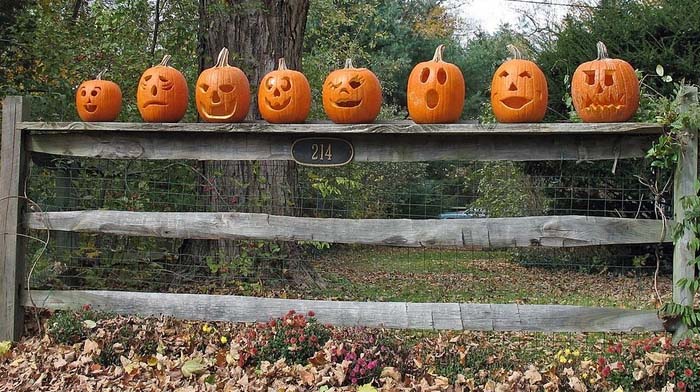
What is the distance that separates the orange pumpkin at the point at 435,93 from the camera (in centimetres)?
432

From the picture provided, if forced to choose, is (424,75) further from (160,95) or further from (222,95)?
(160,95)

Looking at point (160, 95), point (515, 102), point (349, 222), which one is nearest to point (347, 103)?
point (349, 222)

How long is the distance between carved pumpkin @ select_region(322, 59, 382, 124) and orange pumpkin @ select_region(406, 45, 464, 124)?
0.86 ft

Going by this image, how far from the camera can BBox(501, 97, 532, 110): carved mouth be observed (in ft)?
14.0

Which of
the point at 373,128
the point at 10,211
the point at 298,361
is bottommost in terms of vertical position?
the point at 298,361

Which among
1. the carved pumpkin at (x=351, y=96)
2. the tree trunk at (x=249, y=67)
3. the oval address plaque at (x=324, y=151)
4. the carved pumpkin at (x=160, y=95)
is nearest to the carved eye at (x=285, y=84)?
the carved pumpkin at (x=351, y=96)

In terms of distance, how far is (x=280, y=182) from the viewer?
6691 mm

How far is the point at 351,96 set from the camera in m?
4.41

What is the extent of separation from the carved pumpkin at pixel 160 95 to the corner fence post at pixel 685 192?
10.4ft

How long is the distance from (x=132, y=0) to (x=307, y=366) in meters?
4.83

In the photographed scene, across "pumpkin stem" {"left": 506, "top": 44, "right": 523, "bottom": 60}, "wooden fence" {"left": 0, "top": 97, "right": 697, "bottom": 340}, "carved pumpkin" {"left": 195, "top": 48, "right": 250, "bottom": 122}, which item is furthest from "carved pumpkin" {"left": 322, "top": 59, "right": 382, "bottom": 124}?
"pumpkin stem" {"left": 506, "top": 44, "right": 523, "bottom": 60}

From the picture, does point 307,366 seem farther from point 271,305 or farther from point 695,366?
point 695,366

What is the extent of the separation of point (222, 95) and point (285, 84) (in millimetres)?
425

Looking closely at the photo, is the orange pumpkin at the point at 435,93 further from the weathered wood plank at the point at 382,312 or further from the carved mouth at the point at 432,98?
the weathered wood plank at the point at 382,312
